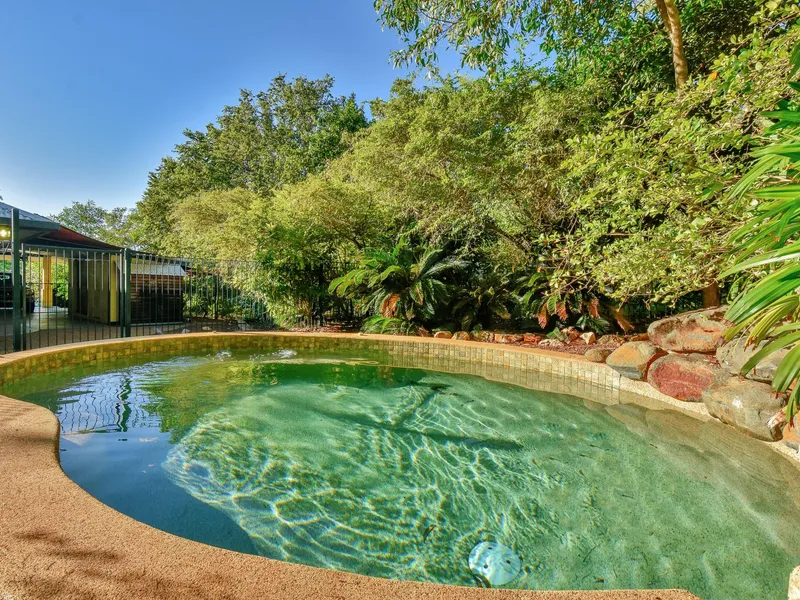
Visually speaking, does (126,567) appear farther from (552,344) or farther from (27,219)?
(552,344)

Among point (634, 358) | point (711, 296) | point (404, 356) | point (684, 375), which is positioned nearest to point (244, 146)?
point (404, 356)

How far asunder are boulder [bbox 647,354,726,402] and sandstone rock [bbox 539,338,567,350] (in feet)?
6.93

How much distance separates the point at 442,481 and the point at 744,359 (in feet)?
9.21

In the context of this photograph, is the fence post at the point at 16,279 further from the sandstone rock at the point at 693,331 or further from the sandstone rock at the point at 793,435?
the sandstone rock at the point at 793,435

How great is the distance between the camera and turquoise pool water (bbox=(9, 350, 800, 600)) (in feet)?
6.42

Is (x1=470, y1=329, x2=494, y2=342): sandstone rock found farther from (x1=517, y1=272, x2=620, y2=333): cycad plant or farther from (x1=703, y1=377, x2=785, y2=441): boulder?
(x1=703, y1=377, x2=785, y2=441): boulder

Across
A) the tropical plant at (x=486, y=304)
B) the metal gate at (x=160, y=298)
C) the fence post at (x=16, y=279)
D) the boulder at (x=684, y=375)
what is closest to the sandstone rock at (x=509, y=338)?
the tropical plant at (x=486, y=304)

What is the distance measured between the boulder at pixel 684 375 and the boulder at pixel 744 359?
0.13m

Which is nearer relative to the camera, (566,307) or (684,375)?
(684,375)

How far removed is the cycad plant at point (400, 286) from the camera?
7602mm

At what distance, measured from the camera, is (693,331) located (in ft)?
14.6

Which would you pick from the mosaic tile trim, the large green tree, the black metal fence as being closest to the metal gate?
the black metal fence

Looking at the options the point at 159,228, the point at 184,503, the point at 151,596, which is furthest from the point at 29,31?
the point at 151,596

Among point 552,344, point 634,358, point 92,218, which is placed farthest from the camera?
point 92,218
